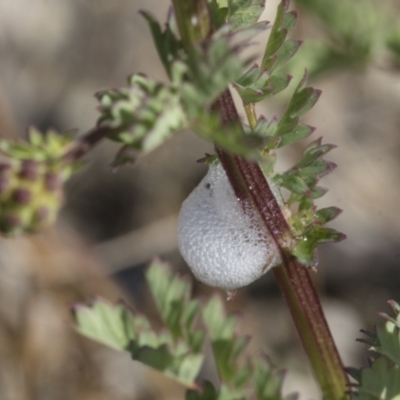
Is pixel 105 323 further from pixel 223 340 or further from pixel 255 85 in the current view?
pixel 255 85

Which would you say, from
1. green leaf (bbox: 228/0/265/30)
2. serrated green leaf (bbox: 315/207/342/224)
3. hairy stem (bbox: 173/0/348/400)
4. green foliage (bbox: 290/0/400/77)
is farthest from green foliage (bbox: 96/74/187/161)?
green foliage (bbox: 290/0/400/77)

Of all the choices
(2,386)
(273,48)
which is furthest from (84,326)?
(2,386)

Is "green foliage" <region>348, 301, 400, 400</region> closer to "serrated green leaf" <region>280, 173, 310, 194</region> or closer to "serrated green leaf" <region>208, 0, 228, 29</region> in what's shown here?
"serrated green leaf" <region>280, 173, 310, 194</region>

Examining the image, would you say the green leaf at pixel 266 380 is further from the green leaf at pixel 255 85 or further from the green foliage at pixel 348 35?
the green foliage at pixel 348 35

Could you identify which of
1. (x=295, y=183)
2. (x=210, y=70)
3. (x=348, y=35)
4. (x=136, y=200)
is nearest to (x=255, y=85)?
(x=295, y=183)

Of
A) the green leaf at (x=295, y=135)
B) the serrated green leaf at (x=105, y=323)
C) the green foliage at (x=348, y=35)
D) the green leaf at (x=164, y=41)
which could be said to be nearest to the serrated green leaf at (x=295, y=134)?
the green leaf at (x=295, y=135)
